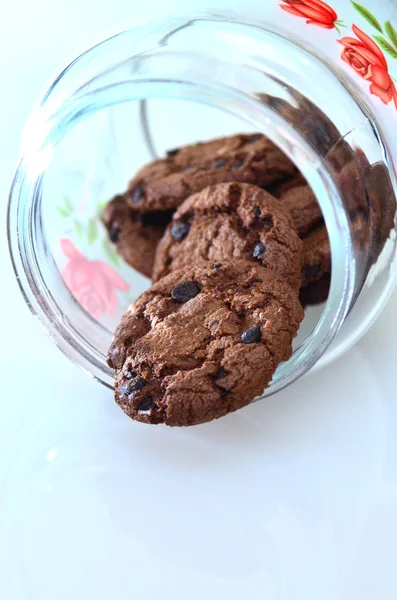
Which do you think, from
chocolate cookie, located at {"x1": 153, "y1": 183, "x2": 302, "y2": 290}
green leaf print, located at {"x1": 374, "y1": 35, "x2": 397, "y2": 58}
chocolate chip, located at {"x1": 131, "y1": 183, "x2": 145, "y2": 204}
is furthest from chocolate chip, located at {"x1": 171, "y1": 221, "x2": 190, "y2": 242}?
green leaf print, located at {"x1": 374, "y1": 35, "x2": 397, "y2": 58}

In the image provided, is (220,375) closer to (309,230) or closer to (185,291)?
(185,291)

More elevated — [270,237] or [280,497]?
[270,237]

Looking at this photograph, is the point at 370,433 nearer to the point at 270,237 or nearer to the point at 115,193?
the point at 270,237

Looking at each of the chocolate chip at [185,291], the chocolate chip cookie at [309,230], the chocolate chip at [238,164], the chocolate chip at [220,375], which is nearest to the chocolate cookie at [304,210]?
the chocolate chip cookie at [309,230]

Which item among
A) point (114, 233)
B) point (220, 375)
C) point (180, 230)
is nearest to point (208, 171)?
point (180, 230)

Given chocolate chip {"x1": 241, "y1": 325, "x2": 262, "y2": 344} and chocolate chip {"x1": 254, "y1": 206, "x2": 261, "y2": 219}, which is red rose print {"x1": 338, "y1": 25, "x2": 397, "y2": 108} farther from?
chocolate chip {"x1": 241, "y1": 325, "x2": 262, "y2": 344}

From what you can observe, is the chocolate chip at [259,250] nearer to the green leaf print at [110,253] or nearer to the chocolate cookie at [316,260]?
the chocolate cookie at [316,260]

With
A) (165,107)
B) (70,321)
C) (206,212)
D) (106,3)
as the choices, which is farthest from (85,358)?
(106,3)

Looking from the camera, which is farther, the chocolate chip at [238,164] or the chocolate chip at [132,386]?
the chocolate chip at [238,164]
